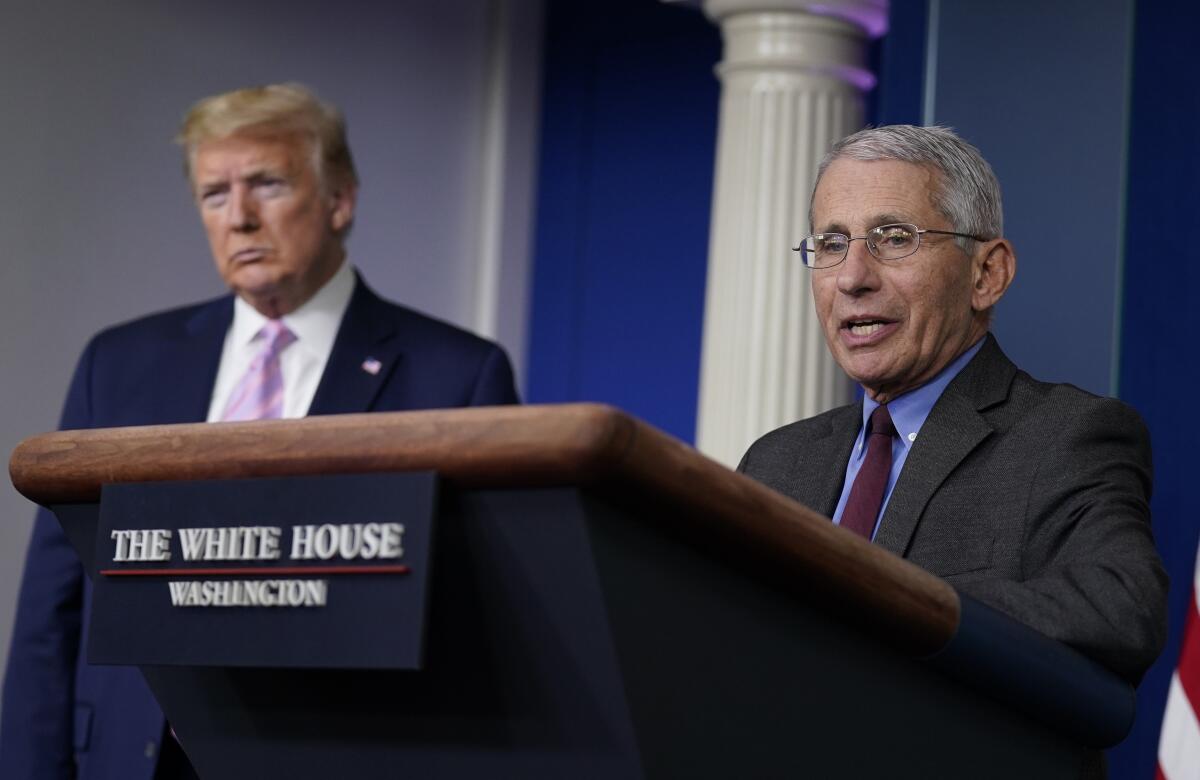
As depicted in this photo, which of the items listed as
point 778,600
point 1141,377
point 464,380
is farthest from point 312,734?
point 1141,377

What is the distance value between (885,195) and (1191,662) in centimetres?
104

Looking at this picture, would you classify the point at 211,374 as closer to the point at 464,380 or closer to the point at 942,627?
the point at 464,380

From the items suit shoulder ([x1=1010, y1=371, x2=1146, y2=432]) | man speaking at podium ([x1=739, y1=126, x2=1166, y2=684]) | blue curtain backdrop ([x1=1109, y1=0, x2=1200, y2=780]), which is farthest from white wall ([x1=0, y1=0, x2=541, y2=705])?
suit shoulder ([x1=1010, y1=371, x2=1146, y2=432])

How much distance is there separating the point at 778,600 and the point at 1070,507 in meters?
0.53

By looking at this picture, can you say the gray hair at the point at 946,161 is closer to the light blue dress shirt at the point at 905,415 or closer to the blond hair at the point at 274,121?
the light blue dress shirt at the point at 905,415

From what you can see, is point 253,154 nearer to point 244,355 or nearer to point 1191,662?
point 244,355

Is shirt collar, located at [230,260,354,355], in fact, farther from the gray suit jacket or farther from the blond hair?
the gray suit jacket

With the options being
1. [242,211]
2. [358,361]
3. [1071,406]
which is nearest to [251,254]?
[242,211]

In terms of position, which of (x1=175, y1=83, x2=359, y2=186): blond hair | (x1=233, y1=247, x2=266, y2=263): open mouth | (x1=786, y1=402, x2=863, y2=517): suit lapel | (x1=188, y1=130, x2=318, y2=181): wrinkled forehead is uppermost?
(x1=175, y1=83, x2=359, y2=186): blond hair

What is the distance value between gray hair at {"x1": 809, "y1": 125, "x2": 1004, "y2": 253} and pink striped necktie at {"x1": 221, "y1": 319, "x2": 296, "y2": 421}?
55.7 inches

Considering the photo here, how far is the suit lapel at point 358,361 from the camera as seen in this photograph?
9.70ft

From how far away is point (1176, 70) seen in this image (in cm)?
297

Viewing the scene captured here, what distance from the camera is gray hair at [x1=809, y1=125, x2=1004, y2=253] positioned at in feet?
5.88

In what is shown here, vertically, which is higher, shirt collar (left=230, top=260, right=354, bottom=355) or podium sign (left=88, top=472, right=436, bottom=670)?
shirt collar (left=230, top=260, right=354, bottom=355)
